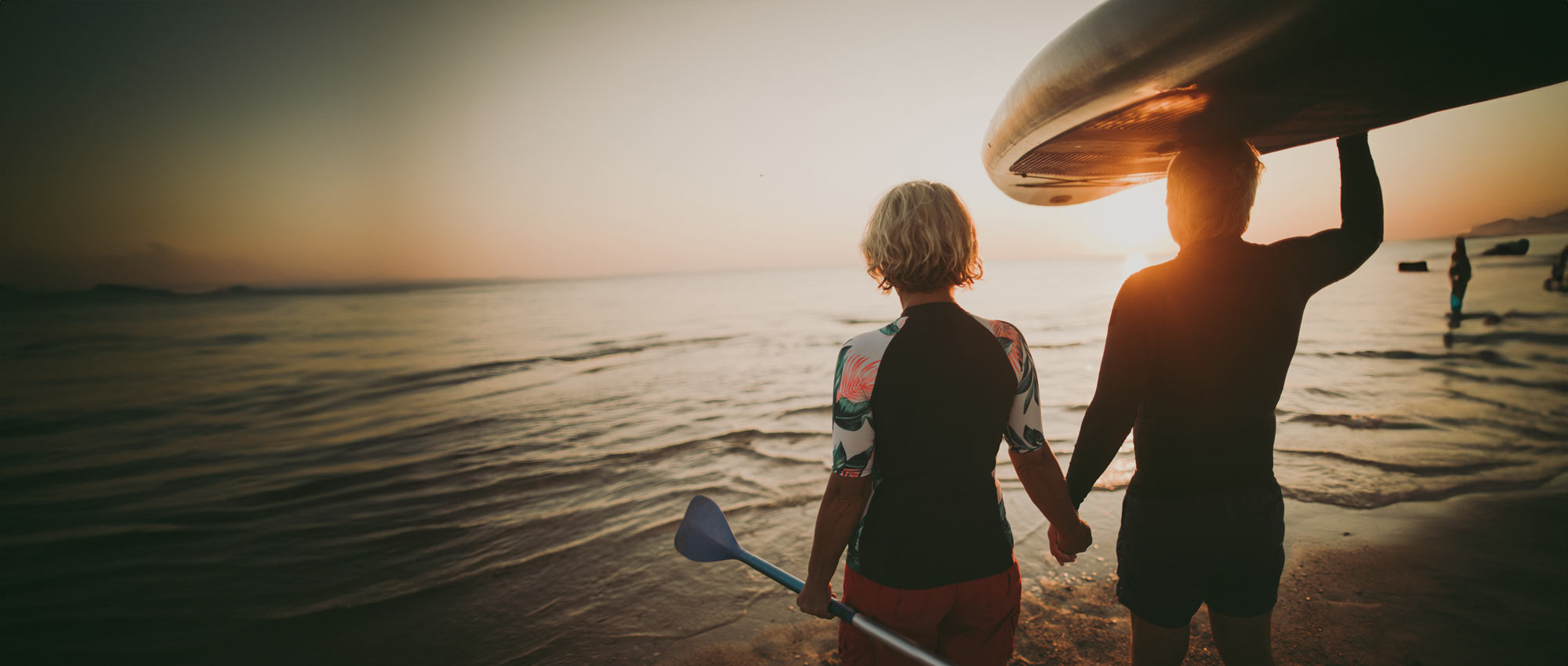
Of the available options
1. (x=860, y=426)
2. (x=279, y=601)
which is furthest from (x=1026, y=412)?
(x=279, y=601)

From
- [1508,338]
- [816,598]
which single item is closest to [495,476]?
[816,598]

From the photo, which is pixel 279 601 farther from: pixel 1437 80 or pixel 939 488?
pixel 1437 80

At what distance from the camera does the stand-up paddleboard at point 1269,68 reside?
4.39 ft

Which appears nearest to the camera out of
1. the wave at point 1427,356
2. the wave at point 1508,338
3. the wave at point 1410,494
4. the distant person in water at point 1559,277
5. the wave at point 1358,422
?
the wave at point 1410,494

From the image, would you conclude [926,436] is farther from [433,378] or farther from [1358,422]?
[433,378]

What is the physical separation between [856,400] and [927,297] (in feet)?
1.27

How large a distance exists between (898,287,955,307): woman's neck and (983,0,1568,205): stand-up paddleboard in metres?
0.92

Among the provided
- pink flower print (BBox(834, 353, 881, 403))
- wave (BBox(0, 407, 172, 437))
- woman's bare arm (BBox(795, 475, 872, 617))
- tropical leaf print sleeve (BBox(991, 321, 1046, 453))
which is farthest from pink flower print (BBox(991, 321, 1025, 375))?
wave (BBox(0, 407, 172, 437))

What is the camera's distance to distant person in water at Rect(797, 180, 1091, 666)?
1.51 metres

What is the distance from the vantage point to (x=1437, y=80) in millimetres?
1626

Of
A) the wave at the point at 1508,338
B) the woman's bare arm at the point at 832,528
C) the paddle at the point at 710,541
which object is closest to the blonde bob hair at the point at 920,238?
the woman's bare arm at the point at 832,528

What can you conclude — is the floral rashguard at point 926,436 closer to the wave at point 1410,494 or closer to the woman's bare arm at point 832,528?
the woman's bare arm at point 832,528

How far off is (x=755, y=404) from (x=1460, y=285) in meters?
18.3

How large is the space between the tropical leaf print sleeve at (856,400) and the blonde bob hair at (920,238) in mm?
162
